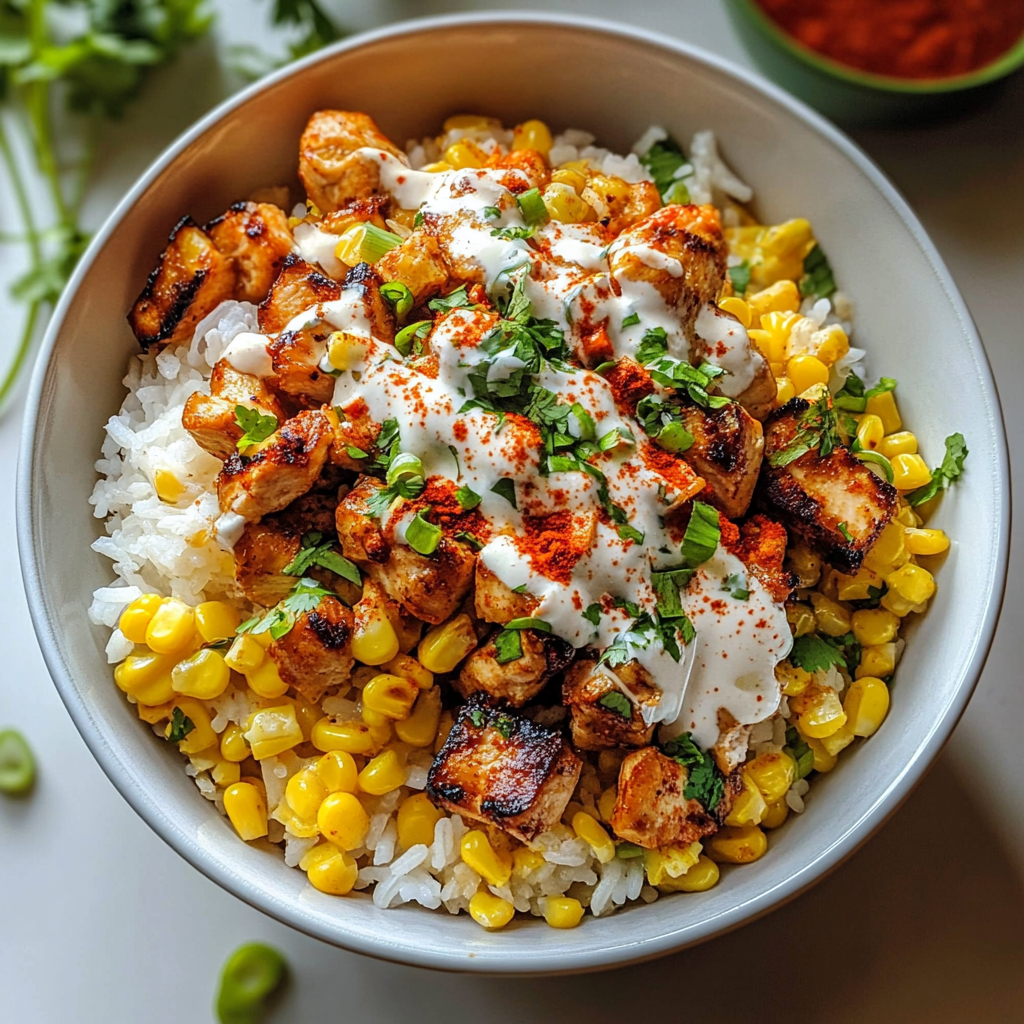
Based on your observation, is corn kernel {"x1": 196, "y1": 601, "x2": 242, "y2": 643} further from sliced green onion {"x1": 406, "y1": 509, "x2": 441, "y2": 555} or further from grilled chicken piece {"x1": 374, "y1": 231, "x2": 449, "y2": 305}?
grilled chicken piece {"x1": 374, "y1": 231, "x2": 449, "y2": 305}

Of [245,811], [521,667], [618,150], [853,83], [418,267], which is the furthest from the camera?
[618,150]

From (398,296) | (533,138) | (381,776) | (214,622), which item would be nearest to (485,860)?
(381,776)

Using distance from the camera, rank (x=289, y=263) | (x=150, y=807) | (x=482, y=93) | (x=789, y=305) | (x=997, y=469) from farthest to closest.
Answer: (x=482, y=93) → (x=789, y=305) → (x=289, y=263) → (x=997, y=469) → (x=150, y=807)

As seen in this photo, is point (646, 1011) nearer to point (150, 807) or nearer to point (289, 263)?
point (150, 807)

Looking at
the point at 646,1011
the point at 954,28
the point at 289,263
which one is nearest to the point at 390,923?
the point at 646,1011

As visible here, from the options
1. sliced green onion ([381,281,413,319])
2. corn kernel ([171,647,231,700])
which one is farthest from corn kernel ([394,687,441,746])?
sliced green onion ([381,281,413,319])

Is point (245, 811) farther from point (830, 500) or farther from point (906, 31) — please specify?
point (906, 31)
